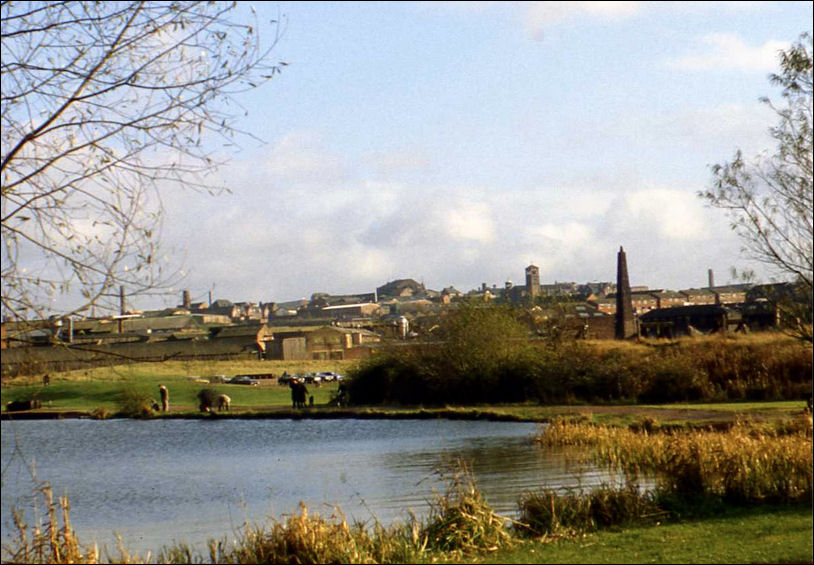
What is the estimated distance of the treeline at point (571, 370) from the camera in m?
44.9

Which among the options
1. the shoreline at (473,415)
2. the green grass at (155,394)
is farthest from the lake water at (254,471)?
the green grass at (155,394)

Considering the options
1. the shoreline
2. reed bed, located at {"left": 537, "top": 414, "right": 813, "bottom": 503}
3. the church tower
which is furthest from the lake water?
the church tower

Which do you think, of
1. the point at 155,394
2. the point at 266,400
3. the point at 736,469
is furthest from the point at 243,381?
the point at 736,469

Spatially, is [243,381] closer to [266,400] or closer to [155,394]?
[155,394]

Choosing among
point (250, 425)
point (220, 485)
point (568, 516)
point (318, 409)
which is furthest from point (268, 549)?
point (318, 409)

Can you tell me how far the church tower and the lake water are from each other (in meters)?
37.6

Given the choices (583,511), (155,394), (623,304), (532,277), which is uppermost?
(532,277)

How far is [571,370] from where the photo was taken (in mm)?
50719

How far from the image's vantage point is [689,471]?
17094 mm

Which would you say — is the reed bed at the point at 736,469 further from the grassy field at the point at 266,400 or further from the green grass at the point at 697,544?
the grassy field at the point at 266,400

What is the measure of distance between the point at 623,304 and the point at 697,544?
68.2 metres

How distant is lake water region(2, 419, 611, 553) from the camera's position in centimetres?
2064

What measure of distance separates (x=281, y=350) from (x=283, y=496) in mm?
79036

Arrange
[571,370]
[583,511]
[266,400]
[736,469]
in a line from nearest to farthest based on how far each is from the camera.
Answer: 1. [583,511]
2. [736,469]
3. [571,370]
4. [266,400]
